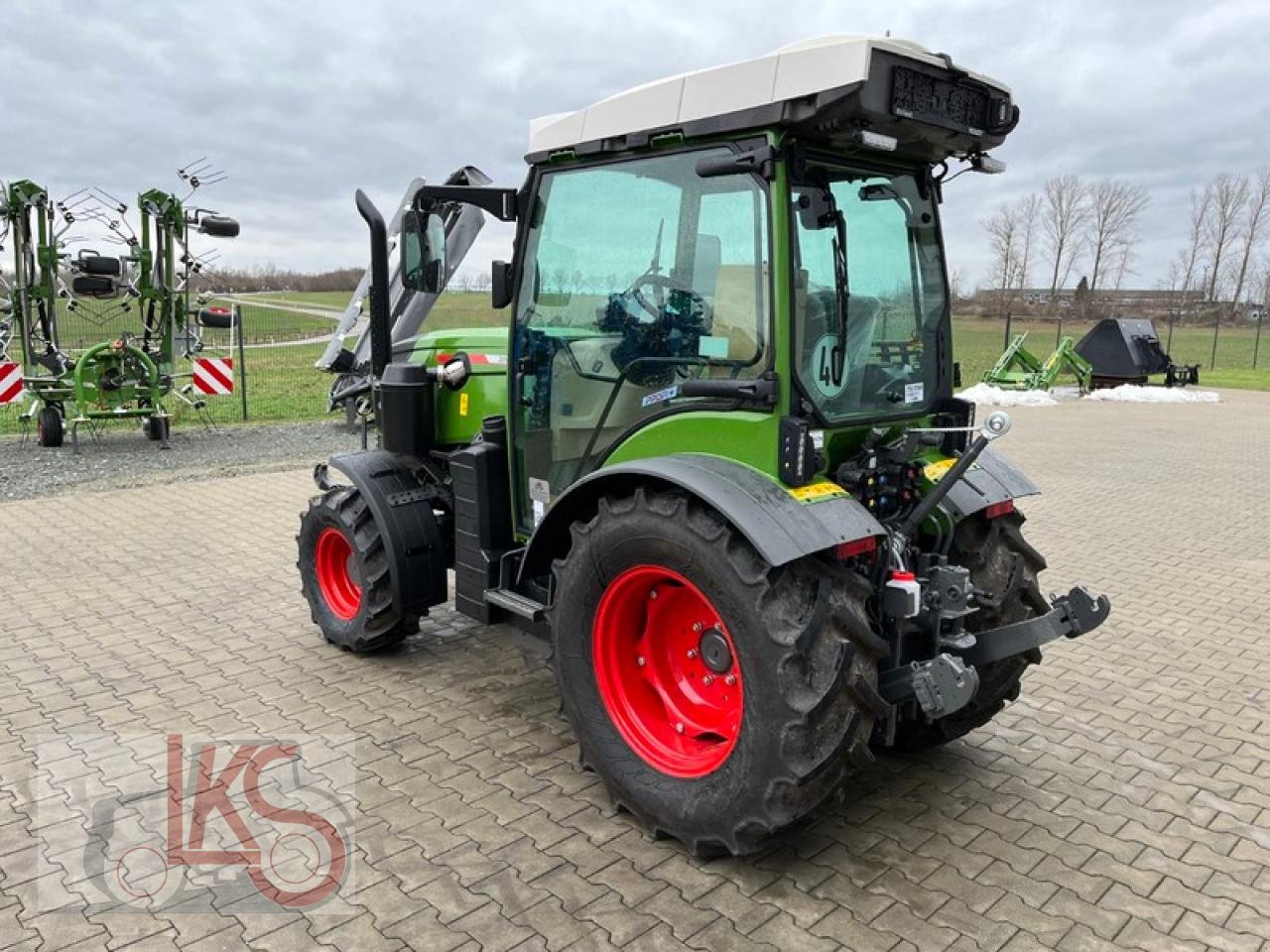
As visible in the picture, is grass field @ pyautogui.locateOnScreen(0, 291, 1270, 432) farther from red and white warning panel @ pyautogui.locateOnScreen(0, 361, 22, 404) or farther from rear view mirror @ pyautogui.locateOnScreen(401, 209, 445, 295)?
red and white warning panel @ pyautogui.locateOnScreen(0, 361, 22, 404)

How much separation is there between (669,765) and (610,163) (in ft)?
7.12

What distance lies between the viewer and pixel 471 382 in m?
4.55

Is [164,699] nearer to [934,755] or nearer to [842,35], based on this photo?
[934,755]

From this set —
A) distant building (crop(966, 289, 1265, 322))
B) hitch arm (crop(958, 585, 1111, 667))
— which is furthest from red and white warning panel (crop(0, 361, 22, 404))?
distant building (crop(966, 289, 1265, 322))

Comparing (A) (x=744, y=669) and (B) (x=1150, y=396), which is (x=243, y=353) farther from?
(B) (x=1150, y=396)

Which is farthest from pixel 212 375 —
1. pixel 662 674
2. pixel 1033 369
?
pixel 1033 369

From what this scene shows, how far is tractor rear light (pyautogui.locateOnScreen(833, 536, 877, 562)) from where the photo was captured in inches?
111

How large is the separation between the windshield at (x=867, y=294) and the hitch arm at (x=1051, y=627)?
85cm

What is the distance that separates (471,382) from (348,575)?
1.26 meters

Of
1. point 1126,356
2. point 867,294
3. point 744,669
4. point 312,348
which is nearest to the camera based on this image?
point 744,669

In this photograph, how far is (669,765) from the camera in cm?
314

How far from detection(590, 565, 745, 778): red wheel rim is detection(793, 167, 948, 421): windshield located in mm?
858

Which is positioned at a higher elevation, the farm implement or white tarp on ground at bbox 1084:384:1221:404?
the farm implement

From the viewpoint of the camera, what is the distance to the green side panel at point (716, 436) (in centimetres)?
296
